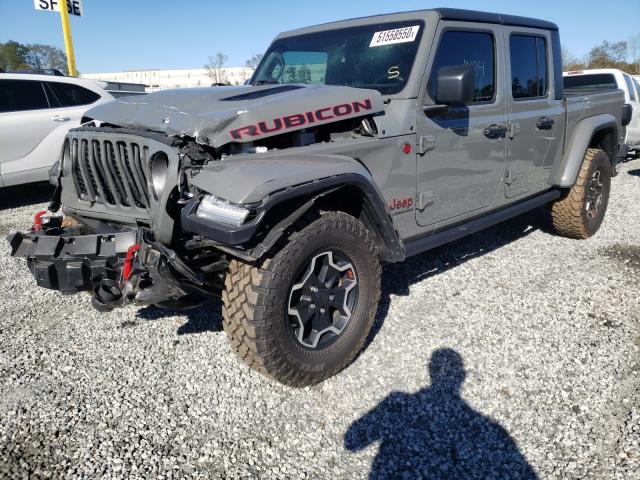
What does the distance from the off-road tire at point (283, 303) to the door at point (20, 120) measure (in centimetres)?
521

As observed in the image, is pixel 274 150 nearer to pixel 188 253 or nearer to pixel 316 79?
pixel 188 253

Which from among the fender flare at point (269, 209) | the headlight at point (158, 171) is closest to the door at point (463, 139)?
the fender flare at point (269, 209)

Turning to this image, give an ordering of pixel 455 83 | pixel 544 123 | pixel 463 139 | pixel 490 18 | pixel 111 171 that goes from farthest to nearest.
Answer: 1. pixel 544 123
2. pixel 490 18
3. pixel 463 139
4. pixel 455 83
5. pixel 111 171

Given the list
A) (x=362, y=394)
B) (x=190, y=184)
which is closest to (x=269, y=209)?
(x=190, y=184)

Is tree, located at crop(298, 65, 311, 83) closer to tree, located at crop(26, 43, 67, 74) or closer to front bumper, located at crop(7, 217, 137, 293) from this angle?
front bumper, located at crop(7, 217, 137, 293)

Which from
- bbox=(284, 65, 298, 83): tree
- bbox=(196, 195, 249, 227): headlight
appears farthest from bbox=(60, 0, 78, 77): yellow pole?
bbox=(196, 195, 249, 227): headlight

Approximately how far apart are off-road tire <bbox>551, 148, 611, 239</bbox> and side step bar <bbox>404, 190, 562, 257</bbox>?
15 cm

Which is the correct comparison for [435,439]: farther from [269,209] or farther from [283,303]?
[269,209]

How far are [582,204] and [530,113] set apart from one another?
1.36 m

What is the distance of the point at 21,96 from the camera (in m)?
6.43

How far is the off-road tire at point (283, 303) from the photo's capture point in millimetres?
2393

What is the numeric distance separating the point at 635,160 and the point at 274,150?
10.7m

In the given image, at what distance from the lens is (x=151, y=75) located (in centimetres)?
3881

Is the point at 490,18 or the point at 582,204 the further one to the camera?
the point at 582,204
